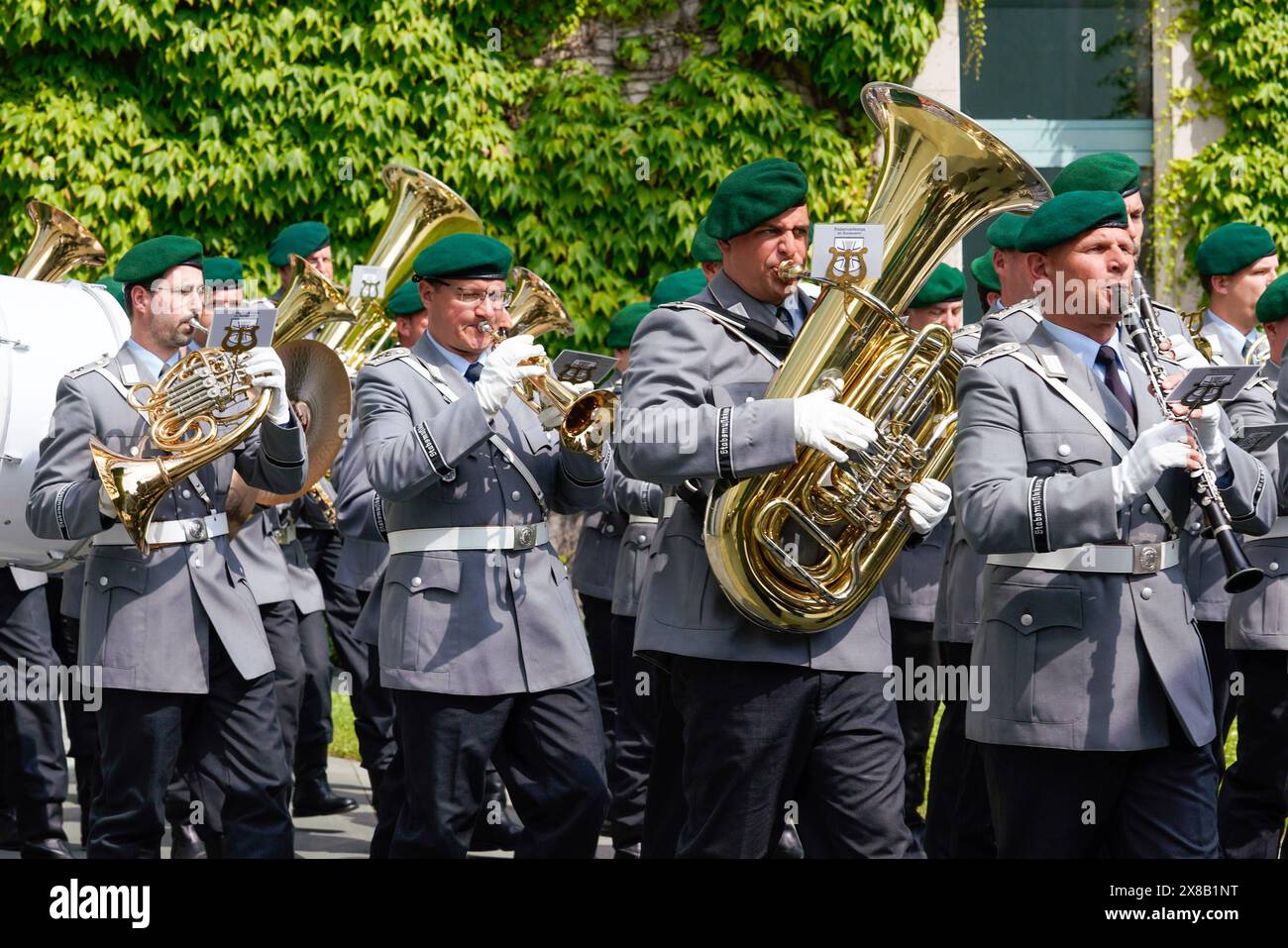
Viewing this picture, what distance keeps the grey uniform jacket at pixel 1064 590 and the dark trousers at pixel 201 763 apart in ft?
7.30

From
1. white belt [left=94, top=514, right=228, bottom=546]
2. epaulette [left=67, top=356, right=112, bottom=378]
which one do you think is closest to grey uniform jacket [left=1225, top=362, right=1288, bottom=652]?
white belt [left=94, top=514, right=228, bottom=546]

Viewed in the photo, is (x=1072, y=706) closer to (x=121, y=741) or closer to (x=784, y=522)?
(x=784, y=522)

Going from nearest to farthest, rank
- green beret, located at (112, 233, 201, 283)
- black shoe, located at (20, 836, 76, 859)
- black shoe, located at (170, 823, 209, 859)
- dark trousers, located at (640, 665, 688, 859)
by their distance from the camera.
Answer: dark trousers, located at (640, 665, 688, 859) < green beret, located at (112, 233, 201, 283) < black shoe, located at (20, 836, 76, 859) < black shoe, located at (170, 823, 209, 859)

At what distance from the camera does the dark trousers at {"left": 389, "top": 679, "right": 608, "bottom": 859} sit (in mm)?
5027

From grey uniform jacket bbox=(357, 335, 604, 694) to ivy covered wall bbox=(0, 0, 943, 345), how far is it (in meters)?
6.31

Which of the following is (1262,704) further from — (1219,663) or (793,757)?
(793,757)

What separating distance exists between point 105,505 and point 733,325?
1.83 m

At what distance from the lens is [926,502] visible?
175 inches

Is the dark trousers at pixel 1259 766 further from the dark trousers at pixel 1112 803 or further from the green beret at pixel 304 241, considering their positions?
the green beret at pixel 304 241

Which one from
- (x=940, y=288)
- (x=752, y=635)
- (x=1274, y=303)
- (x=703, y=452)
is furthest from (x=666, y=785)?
(x=940, y=288)

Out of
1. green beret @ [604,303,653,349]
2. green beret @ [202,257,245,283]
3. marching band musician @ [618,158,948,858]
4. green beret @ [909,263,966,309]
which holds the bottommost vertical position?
marching band musician @ [618,158,948,858]

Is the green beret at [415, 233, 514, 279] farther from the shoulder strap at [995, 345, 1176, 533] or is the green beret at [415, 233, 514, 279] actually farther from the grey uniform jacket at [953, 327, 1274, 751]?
the shoulder strap at [995, 345, 1176, 533]

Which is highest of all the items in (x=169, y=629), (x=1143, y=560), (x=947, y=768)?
(x=1143, y=560)

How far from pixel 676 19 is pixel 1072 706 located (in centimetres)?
876
